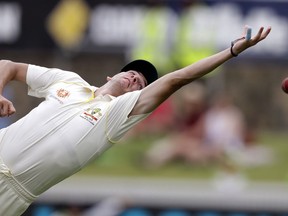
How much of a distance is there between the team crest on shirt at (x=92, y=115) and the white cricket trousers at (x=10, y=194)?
699mm

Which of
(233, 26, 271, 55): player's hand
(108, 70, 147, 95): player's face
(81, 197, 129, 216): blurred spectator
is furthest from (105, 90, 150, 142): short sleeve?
(81, 197, 129, 216): blurred spectator

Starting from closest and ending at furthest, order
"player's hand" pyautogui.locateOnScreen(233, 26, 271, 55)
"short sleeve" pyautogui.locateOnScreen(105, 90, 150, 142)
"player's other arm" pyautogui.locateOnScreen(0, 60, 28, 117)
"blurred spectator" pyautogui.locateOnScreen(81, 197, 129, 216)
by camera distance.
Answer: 1. "player's hand" pyautogui.locateOnScreen(233, 26, 271, 55)
2. "short sleeve" pyautogui.locateOnScreen(105, 90, 150, 142)
3. "player's other arm" pyautogui.locateOnScreen(0, 60, 28, 117)
4. "blurred spectator" pyautogui.locateOnScreen(81, 197, 129, 216)

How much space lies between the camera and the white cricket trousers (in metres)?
8.73

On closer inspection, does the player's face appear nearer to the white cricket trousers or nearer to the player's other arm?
the player's other arm

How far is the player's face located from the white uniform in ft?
0.88

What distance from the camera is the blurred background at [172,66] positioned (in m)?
15.8

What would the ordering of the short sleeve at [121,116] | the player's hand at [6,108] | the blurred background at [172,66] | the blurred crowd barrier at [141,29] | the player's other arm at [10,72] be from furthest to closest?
1. the blurred crowd barrier at [141,29]
2. the blurred background at [172,66]
3. the player's other arm at [10,72]
4. the short sleeve at [121,116]
5. the player's hand at [6,108]

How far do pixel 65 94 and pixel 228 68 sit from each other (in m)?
10.8

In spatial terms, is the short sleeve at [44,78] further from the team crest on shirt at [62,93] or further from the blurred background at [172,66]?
the blurred background at [172,66]

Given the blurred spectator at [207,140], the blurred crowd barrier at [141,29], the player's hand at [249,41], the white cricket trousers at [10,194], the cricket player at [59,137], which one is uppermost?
the player's hand at [249,41]

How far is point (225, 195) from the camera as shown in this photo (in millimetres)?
14914

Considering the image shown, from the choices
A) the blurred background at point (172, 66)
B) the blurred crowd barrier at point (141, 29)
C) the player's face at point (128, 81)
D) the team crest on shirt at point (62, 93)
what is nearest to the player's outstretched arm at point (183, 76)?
the player's face at point (128, 81)

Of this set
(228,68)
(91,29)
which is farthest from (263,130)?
(91,29)

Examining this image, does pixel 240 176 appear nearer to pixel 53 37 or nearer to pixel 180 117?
pixel 180 117
